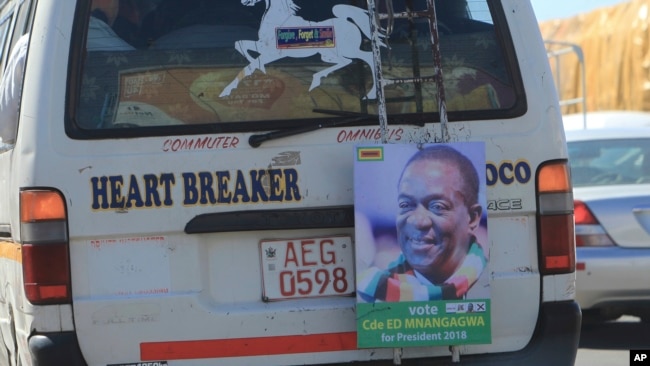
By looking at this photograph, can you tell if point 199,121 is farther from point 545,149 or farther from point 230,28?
point 545,149

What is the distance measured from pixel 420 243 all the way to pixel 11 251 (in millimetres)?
1768

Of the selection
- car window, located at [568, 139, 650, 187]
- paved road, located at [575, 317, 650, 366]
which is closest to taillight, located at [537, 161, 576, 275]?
paved road, located at [575, 317, 650, 366]

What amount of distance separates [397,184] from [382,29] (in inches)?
24.9

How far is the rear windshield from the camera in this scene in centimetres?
422

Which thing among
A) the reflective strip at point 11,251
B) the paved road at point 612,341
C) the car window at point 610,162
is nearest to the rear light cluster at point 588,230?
the car window at point 610,162

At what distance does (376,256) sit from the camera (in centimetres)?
412

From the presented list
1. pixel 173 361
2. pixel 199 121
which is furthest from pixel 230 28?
pixel 173 361

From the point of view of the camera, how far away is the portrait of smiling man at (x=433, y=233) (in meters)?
4.11

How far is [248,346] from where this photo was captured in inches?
166

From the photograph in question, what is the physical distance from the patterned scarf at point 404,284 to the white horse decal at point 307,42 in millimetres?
706

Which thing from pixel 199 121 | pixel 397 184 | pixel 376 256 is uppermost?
pixel 199 121

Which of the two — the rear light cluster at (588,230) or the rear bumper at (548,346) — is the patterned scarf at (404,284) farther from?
the rear light cluster at (588,230)

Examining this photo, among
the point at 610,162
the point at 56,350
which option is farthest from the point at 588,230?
the point at 56,350

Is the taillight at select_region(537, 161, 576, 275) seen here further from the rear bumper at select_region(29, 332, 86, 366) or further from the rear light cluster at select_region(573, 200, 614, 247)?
the rear light cluster at select_region(573, 200, 614, 247)
